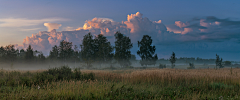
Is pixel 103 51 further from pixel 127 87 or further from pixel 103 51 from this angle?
pixel 127 87

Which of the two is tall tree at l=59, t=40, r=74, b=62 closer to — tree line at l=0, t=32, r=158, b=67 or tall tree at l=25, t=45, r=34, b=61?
tree line at l=0, t=32, r=158, b=67

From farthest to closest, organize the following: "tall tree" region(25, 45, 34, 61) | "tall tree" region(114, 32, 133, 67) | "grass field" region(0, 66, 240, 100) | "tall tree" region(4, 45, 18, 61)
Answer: "tall tree" region(25, 45, 34, 61) → "tall tree" region(4, 45, 18, 61) → "tall tree" region(114, 32, 133, 67) → "grass field" region(0, 66, 240, 100)

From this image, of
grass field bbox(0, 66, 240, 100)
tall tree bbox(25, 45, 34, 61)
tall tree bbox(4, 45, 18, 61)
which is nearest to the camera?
grass field bbox(0, 66, 240, 100)

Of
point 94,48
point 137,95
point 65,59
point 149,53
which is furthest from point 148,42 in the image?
point 137,95

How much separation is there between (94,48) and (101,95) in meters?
64.9

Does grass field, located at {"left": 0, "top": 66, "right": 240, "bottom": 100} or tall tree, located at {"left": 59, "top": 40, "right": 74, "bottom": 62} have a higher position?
tall tree, located at {"left": 59, "top": 40, "right": 74, "bottom": 62}

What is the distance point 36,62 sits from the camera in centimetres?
8894

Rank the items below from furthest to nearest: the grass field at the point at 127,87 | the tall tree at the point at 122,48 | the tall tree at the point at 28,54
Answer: the tall tree at the point at 28,54 → the tall tree at the point at 122,48 → the grass field at the point at 127,87

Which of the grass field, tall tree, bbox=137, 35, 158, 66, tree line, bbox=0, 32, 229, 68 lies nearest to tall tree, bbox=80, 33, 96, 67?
tree line, bbox=0, 32, 229, 68

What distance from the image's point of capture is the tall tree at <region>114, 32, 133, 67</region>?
66162 mm

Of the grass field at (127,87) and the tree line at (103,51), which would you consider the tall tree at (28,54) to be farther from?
the grass field at (127,87)

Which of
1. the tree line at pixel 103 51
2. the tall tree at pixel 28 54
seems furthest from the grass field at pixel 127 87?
the tall tree at pixel 28 54

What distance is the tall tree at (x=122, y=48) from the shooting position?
217 feet

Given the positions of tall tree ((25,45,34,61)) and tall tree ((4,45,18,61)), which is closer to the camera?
tall tree ((4,45,18,61))
